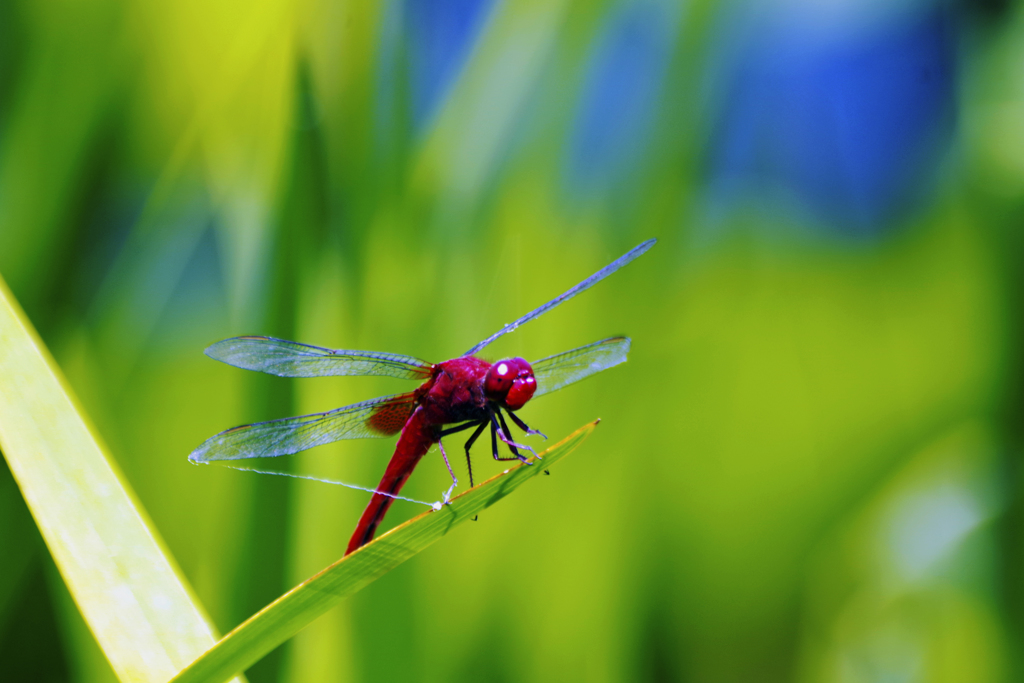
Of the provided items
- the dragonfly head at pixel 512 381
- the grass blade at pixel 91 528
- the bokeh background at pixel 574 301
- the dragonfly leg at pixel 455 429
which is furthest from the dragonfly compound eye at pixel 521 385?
the grass blade at pixel 91 528

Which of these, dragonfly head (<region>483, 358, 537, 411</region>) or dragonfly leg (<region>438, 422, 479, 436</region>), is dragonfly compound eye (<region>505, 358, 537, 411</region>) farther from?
dragonfly leg (<region>438, 422, 479, 436</region>)

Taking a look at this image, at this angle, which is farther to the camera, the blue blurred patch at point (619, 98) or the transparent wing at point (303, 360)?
the blue blurred patch at point (619, 98)

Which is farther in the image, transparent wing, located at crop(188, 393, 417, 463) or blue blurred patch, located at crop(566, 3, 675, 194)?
blue blurred patch, located at crop(566, 3, 675, 194)

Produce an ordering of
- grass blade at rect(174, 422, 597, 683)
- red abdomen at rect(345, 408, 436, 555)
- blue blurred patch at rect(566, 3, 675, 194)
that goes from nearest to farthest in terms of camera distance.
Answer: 1. grass blade at rect(174, 422, 597, 683)
2. red abdomen at rect(345, 408, 436, 555)
3. blue blurred patch at rect(566, 3, 675, 194)

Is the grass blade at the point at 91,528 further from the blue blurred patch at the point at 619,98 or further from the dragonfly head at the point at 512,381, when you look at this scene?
the blue blurred patch at the point at 619,98

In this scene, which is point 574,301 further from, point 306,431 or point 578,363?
point 306,431

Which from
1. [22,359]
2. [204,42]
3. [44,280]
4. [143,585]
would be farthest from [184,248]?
[143,585]

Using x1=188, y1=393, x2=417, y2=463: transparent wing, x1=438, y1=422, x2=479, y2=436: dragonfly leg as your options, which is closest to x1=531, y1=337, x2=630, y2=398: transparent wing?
x1=438, y1=422, x2=479, y2=436: dragonfly leg
